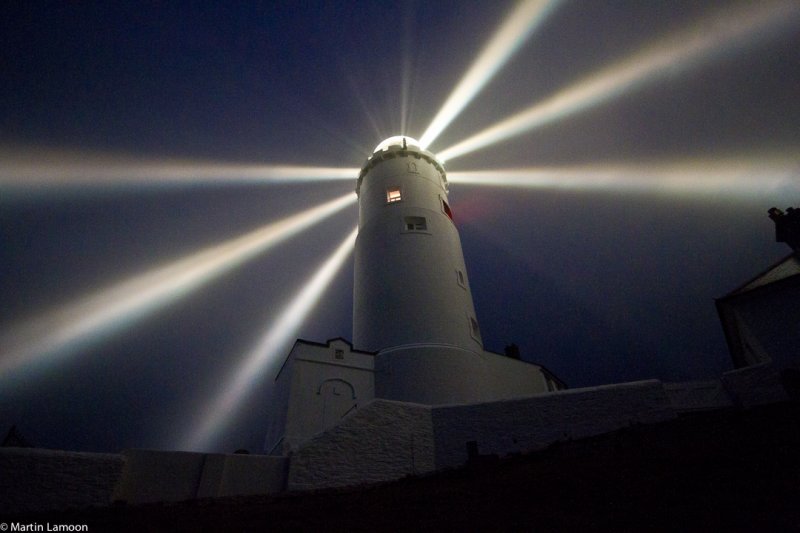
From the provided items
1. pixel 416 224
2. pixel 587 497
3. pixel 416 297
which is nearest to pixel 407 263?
pixel 416 297

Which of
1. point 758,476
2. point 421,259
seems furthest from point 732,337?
point 758,476

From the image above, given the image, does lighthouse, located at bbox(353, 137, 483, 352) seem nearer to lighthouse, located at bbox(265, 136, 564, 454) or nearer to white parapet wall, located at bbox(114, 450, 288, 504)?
lighthouse, located at bbox(265, 136, 564, 454)

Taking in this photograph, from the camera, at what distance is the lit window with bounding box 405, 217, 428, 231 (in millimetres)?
22600

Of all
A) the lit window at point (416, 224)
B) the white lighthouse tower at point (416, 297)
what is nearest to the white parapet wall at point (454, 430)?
the white lighthouse tower at point (416, 297)

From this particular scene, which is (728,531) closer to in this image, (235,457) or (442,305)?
(235,457)

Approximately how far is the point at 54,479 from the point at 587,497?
10.2m

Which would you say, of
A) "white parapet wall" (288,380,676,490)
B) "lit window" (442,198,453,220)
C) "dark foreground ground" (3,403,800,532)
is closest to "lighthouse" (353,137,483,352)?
"lit window" (442,198,453,220)

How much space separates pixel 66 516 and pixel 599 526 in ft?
30.0

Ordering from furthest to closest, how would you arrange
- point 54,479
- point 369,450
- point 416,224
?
point 416,224 → point 369,450 → point 54,479

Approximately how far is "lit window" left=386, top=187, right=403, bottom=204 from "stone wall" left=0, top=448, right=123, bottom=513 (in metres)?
18.3

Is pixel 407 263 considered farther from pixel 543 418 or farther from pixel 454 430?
pixel 543 418

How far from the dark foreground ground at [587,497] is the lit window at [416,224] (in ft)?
47.7

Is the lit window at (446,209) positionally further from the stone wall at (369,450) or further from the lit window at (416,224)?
the stone wall at (369,450)

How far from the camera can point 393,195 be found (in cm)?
2448
